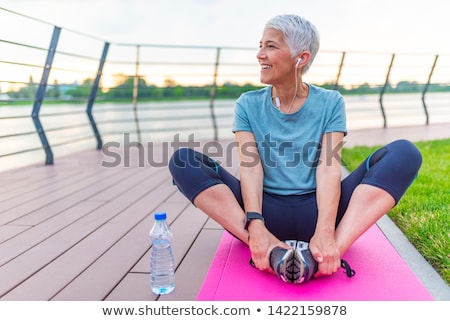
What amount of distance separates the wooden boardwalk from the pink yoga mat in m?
0.08

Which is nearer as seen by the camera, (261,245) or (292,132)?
(261,245)

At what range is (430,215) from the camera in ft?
6.43

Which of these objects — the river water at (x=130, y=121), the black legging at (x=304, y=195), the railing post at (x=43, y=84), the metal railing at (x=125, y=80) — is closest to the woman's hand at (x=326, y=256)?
the black legging at (x=304, y=195)

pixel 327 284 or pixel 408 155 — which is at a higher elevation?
pixel 408 155

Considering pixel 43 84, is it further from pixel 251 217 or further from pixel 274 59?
pixel 251 217

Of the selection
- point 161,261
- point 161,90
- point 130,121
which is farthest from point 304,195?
point 161,90

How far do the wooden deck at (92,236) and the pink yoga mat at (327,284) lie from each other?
0.08m

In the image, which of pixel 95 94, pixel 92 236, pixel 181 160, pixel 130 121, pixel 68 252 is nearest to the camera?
pixel 181 160

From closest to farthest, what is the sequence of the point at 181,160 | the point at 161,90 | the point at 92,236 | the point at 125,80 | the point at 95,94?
the point at 181,160
the point at 92,236
the point at 95,94
the point at 125,80
the point at 161,90

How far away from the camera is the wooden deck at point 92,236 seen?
1.40 m

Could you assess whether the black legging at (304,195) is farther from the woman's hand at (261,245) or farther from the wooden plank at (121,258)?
the wooden plank at (121,258)

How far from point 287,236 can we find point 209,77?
472 cm

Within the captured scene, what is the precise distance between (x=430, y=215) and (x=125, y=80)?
4.75 m
